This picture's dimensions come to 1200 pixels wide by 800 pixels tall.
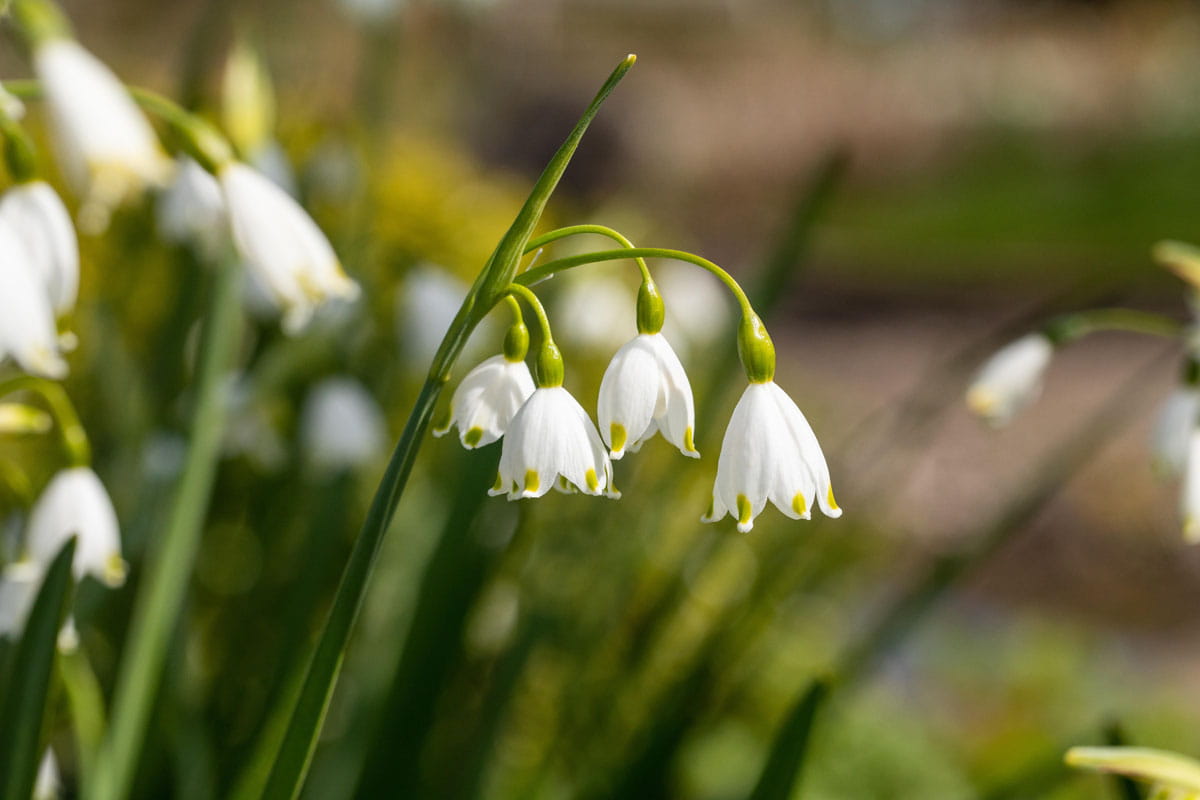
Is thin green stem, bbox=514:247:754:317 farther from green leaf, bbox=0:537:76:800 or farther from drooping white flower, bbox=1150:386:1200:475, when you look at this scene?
drooping white flower, bbox=1150:386:1200:475

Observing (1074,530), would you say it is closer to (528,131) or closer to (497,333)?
(497,333)

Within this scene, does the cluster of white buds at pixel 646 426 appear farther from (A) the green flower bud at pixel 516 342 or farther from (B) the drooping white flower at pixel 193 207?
(B) the drooping white flower at pixel 193 207

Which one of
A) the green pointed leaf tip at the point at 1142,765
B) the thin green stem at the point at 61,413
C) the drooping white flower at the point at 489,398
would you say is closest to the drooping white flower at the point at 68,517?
the thin green stem at the point at 61,413

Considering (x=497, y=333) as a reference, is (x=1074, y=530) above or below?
above

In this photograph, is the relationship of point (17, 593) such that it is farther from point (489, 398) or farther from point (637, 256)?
point (637, 256)

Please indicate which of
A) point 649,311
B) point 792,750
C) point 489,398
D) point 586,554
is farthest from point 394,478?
point 586,554

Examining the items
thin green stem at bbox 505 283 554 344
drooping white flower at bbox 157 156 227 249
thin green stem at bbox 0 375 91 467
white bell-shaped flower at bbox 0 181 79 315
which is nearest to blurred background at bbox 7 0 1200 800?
drooping white flower at bbox 157 156 227 249

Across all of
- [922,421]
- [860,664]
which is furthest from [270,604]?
[922,421]
